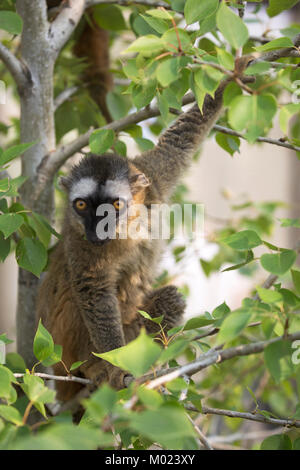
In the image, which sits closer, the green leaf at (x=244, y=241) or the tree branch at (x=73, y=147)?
the green leaf at (x=244, y=241)

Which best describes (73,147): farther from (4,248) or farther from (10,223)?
(10,223)

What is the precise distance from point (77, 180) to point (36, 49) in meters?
0.70

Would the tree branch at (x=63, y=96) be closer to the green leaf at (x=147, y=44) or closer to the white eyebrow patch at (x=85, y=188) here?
the white eyebrow patch at (x=85, y=188)

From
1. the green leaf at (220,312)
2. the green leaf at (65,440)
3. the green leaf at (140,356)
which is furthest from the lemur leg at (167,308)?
the green leaf at (65,440)

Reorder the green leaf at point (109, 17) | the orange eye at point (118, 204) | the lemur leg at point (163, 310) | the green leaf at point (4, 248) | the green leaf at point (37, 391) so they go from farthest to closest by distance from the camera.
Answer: the green leaf at point (109, 17) < the lemur leg at point (163, 310) < the orange eye at point (118, 204) < the green leaf at point (4, 248) < the green leaf at point (37, 391)

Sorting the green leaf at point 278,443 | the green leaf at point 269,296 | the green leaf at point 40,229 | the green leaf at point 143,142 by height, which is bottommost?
the green leaf at point 278,443

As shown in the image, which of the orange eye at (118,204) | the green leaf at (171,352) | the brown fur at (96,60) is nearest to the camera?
the green leaf at (171,352)

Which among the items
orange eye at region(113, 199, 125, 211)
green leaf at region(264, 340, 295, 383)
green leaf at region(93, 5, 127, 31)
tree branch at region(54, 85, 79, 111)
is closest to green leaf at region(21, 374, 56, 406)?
green leaf at region(264, 340, 295, 383)

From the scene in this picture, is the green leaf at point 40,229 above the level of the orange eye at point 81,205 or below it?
below

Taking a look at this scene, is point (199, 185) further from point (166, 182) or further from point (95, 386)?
point (95, 386)

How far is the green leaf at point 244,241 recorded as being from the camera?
1.57 metres

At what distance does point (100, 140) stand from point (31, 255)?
0.54m

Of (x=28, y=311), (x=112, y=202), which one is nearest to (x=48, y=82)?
(x=112, y=202)

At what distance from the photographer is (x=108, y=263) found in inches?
99.5
